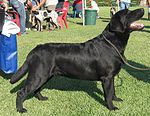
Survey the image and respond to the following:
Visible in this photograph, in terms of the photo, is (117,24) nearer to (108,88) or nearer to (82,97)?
(108,88)

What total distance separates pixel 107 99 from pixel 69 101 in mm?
798

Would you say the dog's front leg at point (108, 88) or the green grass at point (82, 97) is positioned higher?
the dog's front leg at point (108, 88)

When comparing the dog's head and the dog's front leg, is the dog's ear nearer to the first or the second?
the dog's head

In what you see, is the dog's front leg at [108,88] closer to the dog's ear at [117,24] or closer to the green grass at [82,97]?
the green grass at [82,97]

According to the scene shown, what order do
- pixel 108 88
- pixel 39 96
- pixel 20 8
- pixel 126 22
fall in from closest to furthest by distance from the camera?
pixel 126 22
pixel 108 88
pixel 39 96
pixel 20 8

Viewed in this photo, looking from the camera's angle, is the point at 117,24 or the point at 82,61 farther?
the point at 82,61

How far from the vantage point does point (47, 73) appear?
200 inches

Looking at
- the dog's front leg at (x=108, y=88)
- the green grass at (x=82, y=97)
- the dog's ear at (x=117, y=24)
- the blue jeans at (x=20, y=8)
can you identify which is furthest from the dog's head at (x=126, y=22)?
the blue jeans at (x=20, y=8)

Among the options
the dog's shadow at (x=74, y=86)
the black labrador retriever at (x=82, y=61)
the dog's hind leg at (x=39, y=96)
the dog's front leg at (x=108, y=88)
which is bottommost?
the dog's shadow at (x=74, y=86)

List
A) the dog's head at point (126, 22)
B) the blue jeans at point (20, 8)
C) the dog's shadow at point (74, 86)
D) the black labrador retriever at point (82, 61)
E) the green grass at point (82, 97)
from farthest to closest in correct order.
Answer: the blue jeans at point (20, 8)
the dog's shadow at point (74, 86)
the green grass at point (82, 97)
the black labrador retriever at point (82, 61)
the dog's head at point (126, 22)

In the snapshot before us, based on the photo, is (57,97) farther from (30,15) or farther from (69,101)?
(30,15)

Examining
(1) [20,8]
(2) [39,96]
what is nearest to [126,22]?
(2) [39,96]

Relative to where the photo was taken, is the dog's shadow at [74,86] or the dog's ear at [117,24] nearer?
the dog's ear at [117,24]

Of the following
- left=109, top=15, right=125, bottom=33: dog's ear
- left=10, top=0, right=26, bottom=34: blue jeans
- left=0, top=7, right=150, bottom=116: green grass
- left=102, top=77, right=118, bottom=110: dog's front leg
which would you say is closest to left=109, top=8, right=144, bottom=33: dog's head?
left=109, top=15, right=125, bottom=33: dog's ear
